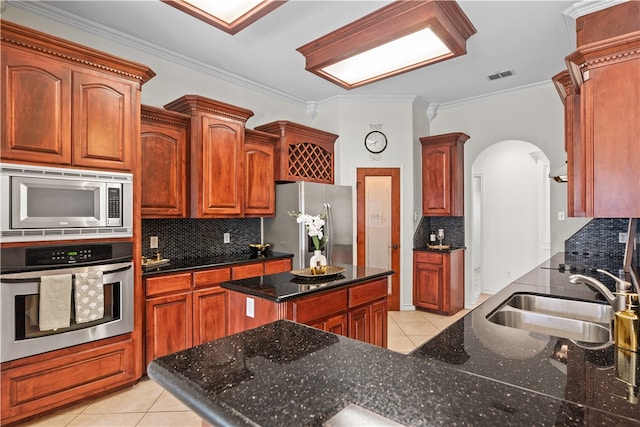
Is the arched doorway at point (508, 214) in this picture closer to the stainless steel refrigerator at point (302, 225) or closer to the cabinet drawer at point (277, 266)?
the stainless steel refrigerator at point (302, 225)

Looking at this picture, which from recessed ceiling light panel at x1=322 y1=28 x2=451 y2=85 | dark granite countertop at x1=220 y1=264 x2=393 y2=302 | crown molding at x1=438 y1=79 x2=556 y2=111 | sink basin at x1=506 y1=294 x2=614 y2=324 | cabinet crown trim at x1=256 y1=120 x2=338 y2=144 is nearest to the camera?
sink basin at x1=506 y1=294 x2=614 y2=324

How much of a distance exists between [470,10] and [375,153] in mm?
2245

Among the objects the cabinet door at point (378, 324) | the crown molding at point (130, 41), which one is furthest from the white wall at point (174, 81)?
the cabinet door at point (378, 324)

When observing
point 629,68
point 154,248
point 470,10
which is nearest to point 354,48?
point 470,10

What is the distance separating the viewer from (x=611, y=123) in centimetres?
130

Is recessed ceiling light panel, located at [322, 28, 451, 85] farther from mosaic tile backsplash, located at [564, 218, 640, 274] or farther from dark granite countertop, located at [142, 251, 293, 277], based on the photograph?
mosaic tile backsplash, located at [564, 218, 640, 274]

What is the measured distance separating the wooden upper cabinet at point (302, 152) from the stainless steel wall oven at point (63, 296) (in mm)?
2090

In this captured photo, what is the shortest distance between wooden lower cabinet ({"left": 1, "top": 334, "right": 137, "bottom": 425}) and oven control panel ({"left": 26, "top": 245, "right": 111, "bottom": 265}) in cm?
60

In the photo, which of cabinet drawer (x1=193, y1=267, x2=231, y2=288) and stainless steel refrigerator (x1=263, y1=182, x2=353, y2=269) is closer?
cabinet drawer (x1=193, y1=267, x2=231, y2=288)

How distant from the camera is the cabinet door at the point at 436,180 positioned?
4.77m

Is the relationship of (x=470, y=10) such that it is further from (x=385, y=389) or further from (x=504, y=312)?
(x=385, y=389)

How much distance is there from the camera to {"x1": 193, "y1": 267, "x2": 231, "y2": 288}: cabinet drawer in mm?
3061

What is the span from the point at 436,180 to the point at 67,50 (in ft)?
14.2

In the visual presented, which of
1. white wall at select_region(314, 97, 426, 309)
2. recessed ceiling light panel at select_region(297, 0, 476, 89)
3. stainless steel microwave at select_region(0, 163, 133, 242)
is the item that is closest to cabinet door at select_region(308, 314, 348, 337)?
stainless steel microwave at select_region(0, 163, 133, 242)
